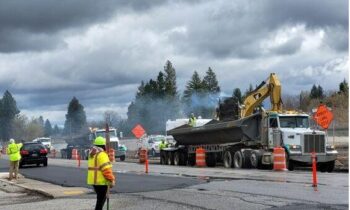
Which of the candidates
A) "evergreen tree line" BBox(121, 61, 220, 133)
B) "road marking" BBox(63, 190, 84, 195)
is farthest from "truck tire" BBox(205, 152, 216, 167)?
"evergreen tree line" BBox(121, 61, 220, 133)

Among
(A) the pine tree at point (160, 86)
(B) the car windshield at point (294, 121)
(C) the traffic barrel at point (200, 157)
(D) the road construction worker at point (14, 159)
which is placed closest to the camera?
(D) the road construction worker at point (14, 159)

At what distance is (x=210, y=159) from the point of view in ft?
112

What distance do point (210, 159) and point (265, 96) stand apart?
5.40 metres

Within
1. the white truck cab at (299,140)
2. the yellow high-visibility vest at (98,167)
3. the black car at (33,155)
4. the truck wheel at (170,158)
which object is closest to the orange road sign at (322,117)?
the white truck cab at (299,140)

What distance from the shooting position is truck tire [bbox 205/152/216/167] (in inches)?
1334

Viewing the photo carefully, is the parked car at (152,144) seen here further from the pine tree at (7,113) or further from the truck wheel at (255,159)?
the pine tree at (7,113)

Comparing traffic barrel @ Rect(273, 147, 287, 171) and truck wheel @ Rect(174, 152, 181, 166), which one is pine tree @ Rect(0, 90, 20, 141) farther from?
traffic barrel @ Rect(273, 147, 287, 171)

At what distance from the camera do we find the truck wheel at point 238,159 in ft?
96.4

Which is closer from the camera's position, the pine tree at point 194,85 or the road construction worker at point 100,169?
the road construction worker at point 100,169

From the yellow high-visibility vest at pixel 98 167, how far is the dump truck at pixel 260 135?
57.1 feet

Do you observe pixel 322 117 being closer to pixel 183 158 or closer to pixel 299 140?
pixel 299 140

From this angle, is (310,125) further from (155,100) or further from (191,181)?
(155,100)

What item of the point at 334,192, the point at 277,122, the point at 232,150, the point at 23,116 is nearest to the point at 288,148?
the point at 277,122

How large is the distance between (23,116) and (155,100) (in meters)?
62.3
